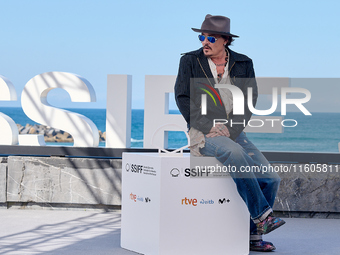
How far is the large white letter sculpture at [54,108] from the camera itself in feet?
22.0

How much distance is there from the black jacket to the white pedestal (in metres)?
0.33

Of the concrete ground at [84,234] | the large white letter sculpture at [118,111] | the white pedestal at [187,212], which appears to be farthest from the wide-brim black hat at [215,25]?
the large white letter sculpture at [118,111]

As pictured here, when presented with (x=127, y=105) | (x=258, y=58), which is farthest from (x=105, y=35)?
(x=127, y=105)

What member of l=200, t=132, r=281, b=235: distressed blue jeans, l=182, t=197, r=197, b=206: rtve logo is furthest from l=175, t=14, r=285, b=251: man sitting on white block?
l=182, t=197, r=197, b=206: rtve logo

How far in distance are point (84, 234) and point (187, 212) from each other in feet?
4.51

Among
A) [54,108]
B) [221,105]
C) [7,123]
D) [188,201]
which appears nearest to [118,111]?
[54,108]

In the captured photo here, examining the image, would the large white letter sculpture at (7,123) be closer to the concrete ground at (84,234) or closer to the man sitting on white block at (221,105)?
the concrete ground at (84,234)

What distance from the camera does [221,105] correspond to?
4141 millimetres

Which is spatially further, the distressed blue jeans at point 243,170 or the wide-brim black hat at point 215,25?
the wide-brim black hat at point 215,25

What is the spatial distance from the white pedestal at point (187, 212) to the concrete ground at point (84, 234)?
35cm

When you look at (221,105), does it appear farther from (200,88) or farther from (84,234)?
(84,234)

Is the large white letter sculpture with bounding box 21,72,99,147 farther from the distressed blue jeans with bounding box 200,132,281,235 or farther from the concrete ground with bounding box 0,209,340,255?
the distressed blue jeans with bounding box 200,132,281,235

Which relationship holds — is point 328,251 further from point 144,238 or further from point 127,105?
point 127,105

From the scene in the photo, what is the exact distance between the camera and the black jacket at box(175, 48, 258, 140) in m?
4.02
